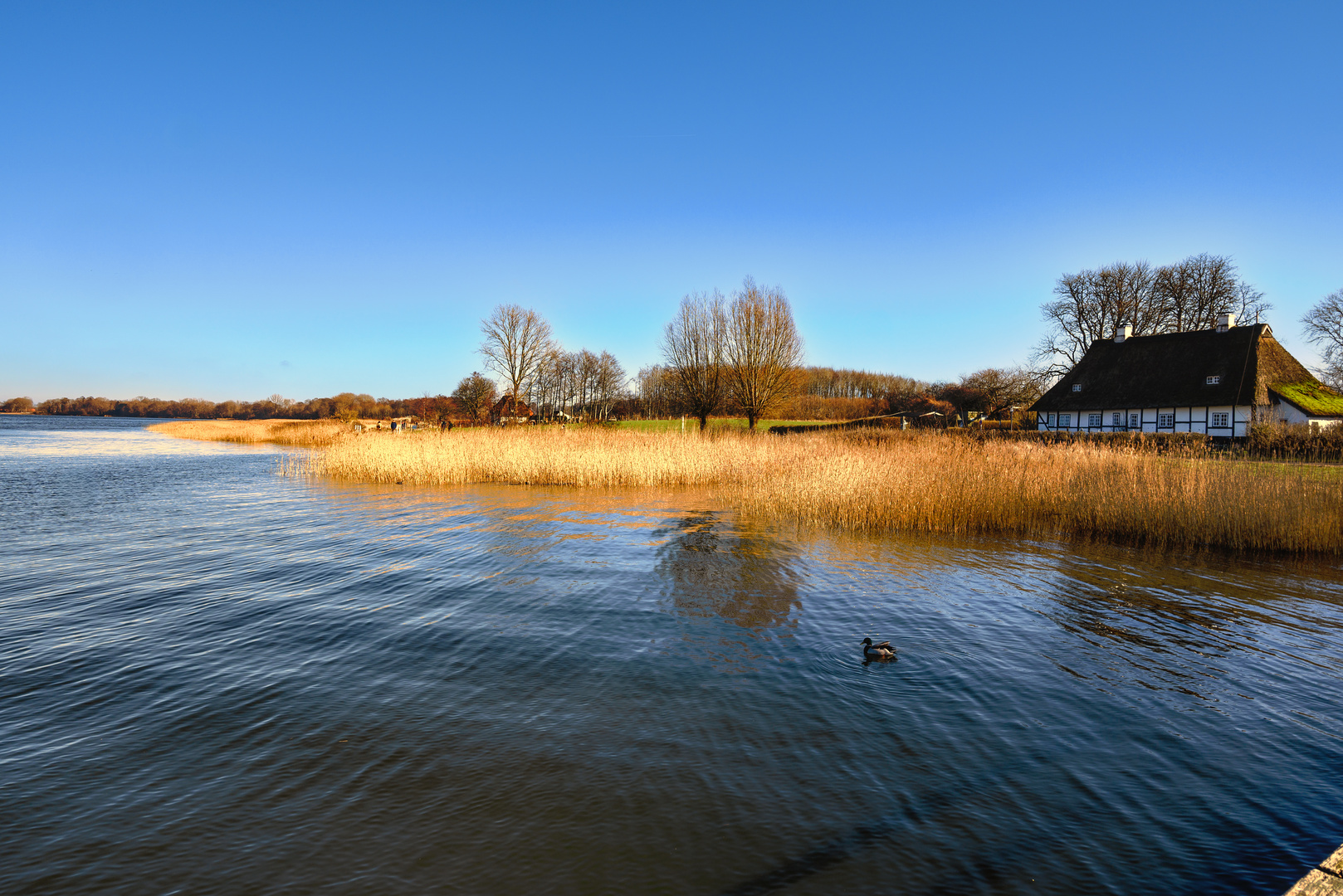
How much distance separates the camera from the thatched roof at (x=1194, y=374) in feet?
A: 102

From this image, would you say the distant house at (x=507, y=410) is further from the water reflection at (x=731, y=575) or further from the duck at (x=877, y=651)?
the duck at (x=877, y=651)

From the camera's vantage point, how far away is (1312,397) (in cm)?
3109

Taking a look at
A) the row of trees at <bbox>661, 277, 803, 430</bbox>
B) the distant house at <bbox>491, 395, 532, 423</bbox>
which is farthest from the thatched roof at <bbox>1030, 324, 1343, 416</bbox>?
A: the distant house at <bbox>491, 395, 532, 423</bbox>

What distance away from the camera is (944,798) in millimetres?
3979

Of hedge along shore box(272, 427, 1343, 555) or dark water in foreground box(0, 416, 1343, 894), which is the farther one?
hedge along shore box(272, 427, 1343, 555)

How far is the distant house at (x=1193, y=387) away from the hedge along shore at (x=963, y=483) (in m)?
20.5

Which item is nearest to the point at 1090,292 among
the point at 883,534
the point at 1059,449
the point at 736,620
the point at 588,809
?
the point at 1059,449

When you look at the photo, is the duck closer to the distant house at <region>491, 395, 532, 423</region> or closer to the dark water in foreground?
the dark water in foreground

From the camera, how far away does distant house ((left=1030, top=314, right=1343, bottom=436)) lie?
30516 mm

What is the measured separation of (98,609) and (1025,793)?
9.54m

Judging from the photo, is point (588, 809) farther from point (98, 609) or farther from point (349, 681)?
point (98, 609)

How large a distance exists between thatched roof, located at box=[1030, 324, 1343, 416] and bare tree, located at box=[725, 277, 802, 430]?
18493 millimetres

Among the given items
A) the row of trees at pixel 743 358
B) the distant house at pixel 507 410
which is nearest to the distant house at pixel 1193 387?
the row of trees at pixel 743 358

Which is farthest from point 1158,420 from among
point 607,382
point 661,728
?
point 607,382
